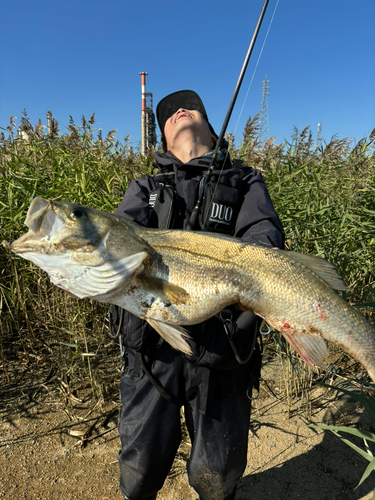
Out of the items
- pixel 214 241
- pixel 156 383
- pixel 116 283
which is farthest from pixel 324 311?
pixel 156 383

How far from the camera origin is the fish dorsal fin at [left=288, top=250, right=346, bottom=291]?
63.6 inches

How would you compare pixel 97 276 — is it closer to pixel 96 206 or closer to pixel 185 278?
pixel 185 278

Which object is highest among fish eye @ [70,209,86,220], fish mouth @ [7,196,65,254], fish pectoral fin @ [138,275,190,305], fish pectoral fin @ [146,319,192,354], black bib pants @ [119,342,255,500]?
fish eye @ [70,209,86,220]

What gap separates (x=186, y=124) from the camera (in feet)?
8.63

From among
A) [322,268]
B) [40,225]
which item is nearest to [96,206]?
[40,225]

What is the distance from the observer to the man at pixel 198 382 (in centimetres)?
205

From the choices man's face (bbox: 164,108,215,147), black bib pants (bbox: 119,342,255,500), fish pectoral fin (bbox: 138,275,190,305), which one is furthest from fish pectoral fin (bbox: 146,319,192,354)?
man's face (bbox: 164,108,215,147)

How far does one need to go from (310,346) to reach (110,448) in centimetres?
232

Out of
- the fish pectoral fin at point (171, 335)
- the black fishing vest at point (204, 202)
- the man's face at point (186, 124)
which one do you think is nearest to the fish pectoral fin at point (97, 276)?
the fish pectoral fin at point (171, 335)

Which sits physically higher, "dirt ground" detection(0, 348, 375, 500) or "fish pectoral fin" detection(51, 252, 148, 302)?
"fish pectoral fin" detection(51, 252, 148, 302)

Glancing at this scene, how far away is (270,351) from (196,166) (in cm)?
287

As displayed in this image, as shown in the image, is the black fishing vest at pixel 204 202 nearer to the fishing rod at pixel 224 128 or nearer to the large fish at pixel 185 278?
the fishing rod at pixel 224 128

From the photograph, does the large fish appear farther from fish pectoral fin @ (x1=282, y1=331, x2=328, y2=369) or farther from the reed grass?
the reed grass

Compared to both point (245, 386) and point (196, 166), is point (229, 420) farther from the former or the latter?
point (196, 166)
